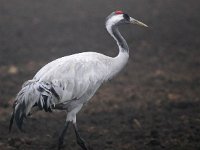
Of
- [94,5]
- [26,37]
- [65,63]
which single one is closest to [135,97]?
[65,63]

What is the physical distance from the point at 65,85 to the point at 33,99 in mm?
512

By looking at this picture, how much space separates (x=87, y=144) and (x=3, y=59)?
5.33 metres

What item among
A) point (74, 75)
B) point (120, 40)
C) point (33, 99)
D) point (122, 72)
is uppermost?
point (120, 40)

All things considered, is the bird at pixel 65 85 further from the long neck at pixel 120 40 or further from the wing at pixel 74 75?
the long neck at pixel 120 40

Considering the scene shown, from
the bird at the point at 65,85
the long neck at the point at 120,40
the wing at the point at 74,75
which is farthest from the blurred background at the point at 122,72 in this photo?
the long neck at the point at 120,40

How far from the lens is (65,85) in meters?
6.87

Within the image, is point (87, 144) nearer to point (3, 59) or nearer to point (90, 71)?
point (90, 71)

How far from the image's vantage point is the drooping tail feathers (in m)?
6.57

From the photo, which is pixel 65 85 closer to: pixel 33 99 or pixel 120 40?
pixel 33 99

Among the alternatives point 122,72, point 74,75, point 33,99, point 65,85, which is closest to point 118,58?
point 74,75

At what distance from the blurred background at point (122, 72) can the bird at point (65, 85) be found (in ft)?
2.76

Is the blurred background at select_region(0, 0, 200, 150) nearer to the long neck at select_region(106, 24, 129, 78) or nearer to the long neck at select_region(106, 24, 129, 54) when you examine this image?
the long neck at select_region(106, 24, 129, 78)

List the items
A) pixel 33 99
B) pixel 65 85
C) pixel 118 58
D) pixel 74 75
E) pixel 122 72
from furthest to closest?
1. pixel 122 72
2. pixel 118 58
3. pixel 74 75
4. pixel 65 85
5. pixel 33 99

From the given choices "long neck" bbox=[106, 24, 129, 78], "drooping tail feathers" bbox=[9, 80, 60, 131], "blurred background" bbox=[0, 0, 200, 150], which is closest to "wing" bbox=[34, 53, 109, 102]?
"drooping tail feathers" bbox=[9, 80, 60, 131]
